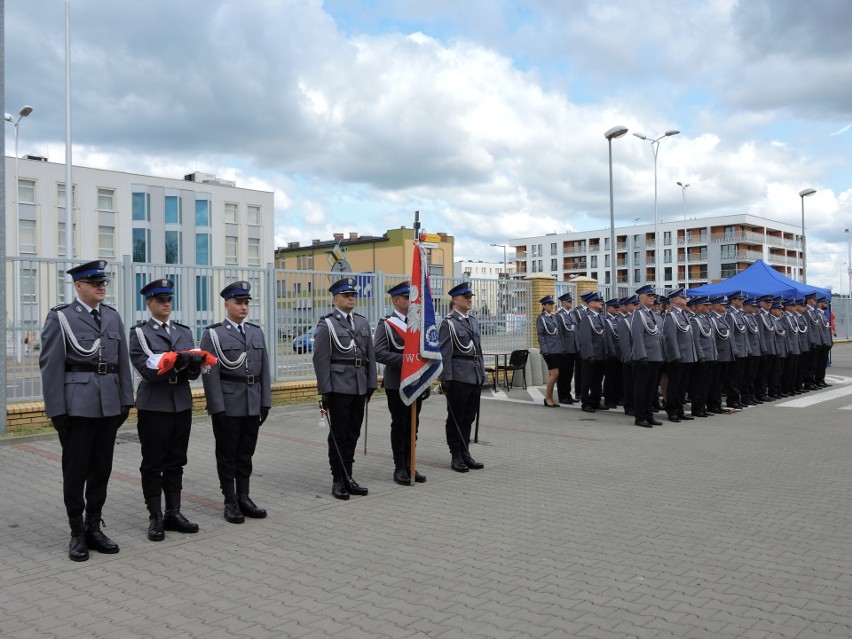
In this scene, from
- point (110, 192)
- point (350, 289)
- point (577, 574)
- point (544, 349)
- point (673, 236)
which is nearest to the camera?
point (577, 574)

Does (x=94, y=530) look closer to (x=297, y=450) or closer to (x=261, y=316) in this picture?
(x=297, y=450)

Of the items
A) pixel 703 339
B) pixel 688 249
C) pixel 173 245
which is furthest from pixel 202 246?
pixel 688 249

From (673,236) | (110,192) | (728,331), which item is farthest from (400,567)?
(673,236)

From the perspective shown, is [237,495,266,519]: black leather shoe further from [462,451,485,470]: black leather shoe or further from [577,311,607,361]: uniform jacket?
[577,311,607,361]: uniform jacket

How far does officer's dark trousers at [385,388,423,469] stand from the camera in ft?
26.0

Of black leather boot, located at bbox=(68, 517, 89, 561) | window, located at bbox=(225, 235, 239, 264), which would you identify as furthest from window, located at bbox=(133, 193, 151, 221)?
black leather boot, located at bbox=(68, 517, 89, 561)

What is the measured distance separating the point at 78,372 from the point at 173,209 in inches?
2521

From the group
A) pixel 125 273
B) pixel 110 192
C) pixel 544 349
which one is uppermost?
pixel 110 192

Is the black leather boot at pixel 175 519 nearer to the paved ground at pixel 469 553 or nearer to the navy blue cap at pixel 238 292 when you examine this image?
the paved ground at pixel 469 553

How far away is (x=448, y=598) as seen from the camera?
4.57 m

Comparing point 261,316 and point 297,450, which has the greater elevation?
point 261,316

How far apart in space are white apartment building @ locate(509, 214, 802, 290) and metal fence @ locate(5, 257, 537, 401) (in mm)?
71831

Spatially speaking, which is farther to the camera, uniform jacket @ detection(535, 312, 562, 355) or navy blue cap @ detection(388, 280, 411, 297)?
uniform jacket @ detection(535, 312, 562, 355)

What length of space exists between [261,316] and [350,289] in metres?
6.30
